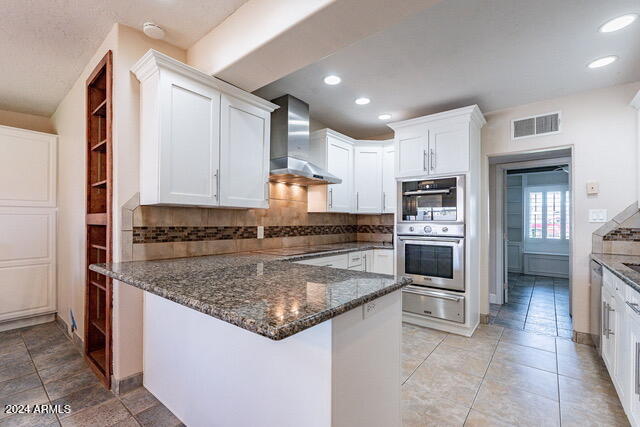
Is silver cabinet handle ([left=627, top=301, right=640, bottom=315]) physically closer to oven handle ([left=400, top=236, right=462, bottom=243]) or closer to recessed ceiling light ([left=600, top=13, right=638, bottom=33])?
oven handle ([left=400, top=236, right=462, bottom=243])

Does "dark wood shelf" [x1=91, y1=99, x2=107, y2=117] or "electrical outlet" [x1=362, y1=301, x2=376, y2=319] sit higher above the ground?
"dark wood shelf" [x1=91, y1=99, x2=107, y2=117]

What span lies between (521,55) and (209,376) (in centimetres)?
306

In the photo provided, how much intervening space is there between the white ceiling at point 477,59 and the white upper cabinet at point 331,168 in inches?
15.2

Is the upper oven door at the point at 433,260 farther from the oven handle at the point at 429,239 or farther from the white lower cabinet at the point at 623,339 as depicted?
the white lower cabinet at the point at 623,339

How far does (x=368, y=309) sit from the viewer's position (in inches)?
47.4

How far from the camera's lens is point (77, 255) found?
291cm

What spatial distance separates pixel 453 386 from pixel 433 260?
137 centimetres

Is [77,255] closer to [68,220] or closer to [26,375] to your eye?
[68,220]

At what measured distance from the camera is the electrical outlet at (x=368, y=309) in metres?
1.18

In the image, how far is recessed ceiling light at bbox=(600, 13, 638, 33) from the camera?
6.18ft

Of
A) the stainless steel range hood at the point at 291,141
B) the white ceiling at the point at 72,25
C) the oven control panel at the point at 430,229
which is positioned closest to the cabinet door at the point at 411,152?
the oven control panel at the point at 430,229

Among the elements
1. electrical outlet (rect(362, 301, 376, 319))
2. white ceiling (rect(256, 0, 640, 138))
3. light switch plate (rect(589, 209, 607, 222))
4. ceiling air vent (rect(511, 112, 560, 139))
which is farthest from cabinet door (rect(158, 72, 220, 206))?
light switch plate (rect(589, 209, 607, 222))

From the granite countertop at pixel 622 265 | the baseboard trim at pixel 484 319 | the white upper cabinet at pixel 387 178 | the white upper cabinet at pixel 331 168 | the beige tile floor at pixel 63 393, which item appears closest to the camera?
the granite countertop at pixel 622 265

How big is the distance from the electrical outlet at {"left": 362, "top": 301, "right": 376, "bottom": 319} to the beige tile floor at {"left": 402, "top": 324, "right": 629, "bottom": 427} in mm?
1048
